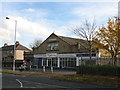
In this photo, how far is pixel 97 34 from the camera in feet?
79.6

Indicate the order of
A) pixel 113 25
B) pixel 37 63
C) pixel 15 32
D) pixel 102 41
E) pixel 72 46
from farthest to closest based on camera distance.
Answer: pixel 37 63
pixel 72 46
pixel 15 32
pixel 102 41
pixel 113 25

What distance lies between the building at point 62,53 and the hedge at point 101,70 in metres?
10.4

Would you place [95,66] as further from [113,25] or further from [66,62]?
[66,62]

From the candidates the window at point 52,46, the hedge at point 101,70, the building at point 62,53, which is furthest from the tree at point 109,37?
the window at point 52,46

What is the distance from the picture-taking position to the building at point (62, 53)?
3713 cm

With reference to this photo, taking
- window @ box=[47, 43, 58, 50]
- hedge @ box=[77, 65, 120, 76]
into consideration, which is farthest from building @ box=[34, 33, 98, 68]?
hedge @ box=[77, 65, 120, 76]

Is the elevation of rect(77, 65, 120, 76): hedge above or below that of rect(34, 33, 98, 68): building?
below

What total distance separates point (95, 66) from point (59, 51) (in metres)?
19.0

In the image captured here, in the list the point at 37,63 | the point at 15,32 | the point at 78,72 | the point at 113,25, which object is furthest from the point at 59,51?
the point at 113,25

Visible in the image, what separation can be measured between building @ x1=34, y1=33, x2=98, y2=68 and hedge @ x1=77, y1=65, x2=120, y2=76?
410 inches

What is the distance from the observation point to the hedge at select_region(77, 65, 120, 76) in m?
21.0

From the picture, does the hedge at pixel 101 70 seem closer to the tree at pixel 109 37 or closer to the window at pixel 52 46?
the tree at pixel 109 37

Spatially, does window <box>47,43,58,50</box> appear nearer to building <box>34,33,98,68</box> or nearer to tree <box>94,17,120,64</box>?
building <box>34,33,98,68</box>

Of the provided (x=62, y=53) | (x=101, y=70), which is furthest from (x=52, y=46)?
(x=101, y=70)
